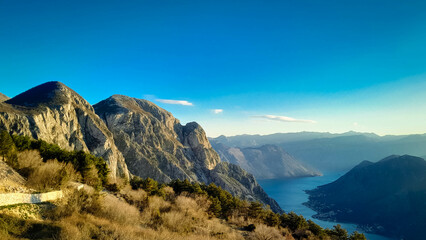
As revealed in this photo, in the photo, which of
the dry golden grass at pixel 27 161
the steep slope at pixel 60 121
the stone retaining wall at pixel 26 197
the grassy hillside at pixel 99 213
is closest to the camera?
the grassy hillside at pixel 99 213

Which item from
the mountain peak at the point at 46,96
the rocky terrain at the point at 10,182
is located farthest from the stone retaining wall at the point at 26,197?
the mountain peak at the point at 46,96

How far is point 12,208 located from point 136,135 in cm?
13356

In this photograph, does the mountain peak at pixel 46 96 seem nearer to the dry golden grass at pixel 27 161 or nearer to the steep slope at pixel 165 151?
the steep slope at pixel 165 151

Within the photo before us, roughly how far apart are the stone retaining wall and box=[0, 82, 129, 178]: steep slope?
6383cm

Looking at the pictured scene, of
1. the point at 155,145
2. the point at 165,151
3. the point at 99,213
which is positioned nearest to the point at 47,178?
the point at 99,213

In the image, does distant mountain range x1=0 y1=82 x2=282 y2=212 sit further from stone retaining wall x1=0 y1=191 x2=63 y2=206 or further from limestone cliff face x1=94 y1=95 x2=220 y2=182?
stone retaining wall x1=0 y1=191 x2=63 y2=206

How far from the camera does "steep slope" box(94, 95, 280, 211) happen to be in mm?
126125

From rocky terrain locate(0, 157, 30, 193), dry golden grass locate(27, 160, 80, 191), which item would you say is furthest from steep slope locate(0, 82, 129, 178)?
rocky terrain locate(0, 157, 30, 193)

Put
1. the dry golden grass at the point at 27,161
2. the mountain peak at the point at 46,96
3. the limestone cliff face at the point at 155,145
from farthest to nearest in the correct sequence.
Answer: the limestone cliff face at the point at 155,145, the mountain peak at the point at 46,96, the dry golden grass at the point at 27,161

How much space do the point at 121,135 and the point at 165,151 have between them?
32464mm

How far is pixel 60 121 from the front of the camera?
87375mm

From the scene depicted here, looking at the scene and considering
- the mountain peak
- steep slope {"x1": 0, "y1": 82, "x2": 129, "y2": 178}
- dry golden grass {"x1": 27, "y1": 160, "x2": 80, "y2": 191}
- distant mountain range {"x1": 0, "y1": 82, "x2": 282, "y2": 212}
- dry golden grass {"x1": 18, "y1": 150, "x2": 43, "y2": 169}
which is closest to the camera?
dry golden grass {"x1": 27, "y1": 160, "x2": 80, "y2": 191}

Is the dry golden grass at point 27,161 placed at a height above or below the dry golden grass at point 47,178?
above

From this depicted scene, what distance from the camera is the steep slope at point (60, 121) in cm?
7056
